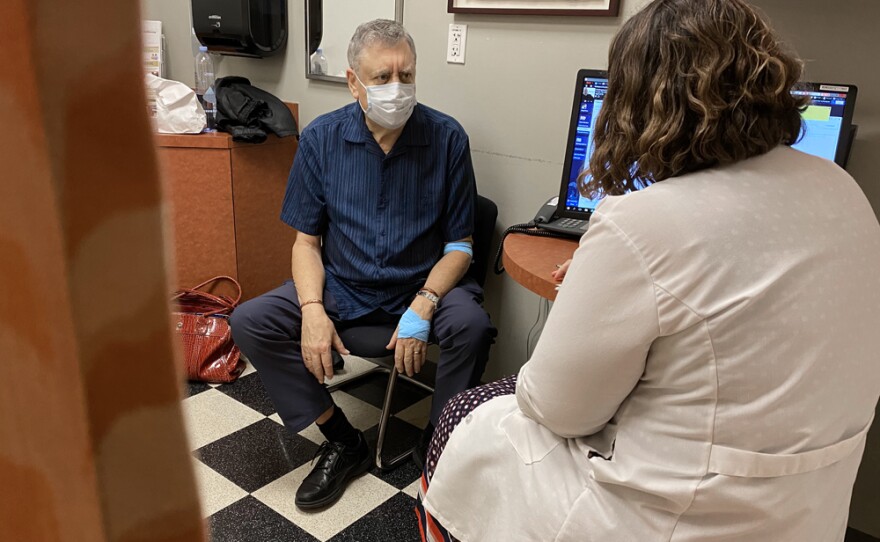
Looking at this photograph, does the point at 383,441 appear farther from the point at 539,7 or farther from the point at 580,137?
the point at 539,7

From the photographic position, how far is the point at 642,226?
0.73 meters

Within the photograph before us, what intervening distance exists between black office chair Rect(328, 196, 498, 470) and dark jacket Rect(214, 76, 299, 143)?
910 mm

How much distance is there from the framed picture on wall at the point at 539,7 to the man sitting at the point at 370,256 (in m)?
0.32

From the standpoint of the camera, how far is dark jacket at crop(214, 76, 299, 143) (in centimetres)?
238

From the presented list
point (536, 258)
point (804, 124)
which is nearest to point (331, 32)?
point (536, 258)

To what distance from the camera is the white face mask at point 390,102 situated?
1705 mm

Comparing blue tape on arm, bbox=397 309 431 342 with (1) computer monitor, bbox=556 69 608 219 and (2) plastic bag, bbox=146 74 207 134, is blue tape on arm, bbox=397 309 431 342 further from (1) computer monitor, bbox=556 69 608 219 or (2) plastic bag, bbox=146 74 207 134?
(2) plastic bag, bbox=146 74 207 134

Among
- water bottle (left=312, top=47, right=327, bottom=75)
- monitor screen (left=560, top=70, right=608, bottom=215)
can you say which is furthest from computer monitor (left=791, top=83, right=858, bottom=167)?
water bottle (left=312, top=47, right=327, bottom=75)

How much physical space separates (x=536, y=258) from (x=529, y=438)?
51 centimetres

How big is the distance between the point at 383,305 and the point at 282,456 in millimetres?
545

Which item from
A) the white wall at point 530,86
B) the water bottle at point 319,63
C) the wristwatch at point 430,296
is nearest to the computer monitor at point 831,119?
the white wall at point 530,86

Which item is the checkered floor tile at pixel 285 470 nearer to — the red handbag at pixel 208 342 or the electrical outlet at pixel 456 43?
the red handbag at pixel 208 342

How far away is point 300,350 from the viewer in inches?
67.7

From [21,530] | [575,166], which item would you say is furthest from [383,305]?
[21,530]
